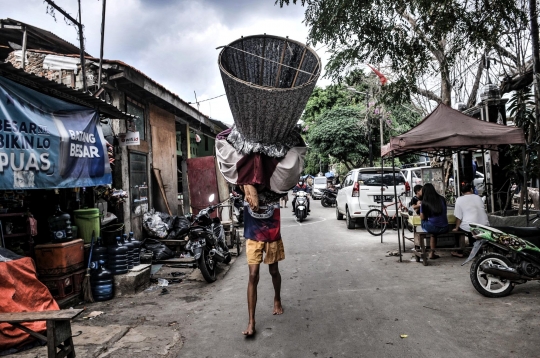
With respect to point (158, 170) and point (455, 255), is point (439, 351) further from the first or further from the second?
point (158, 170)

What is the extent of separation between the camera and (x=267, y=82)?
401 cm

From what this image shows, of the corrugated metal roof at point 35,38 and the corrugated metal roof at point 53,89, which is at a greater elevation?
the corrugated metal roof at point 35,38

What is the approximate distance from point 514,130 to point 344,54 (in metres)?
3.16

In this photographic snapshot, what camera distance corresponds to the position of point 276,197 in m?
4.15

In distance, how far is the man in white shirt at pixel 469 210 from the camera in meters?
6.52

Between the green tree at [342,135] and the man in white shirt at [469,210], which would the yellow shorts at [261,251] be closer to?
the man in white shirt at [469,210]

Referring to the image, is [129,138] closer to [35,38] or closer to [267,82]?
[35,38]

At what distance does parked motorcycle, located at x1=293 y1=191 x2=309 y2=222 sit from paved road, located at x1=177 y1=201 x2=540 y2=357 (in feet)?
22.8

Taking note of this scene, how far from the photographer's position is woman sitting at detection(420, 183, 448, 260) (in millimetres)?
6930

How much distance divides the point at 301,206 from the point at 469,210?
7.55 meters

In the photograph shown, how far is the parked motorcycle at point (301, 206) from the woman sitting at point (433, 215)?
691 cm

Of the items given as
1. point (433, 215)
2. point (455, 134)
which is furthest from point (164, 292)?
point (455, 134)

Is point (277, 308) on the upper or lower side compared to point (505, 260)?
lower

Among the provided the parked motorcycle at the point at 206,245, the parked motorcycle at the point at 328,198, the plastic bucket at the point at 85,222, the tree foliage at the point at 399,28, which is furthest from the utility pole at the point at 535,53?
the parked motorcycle at the point at 328,198
